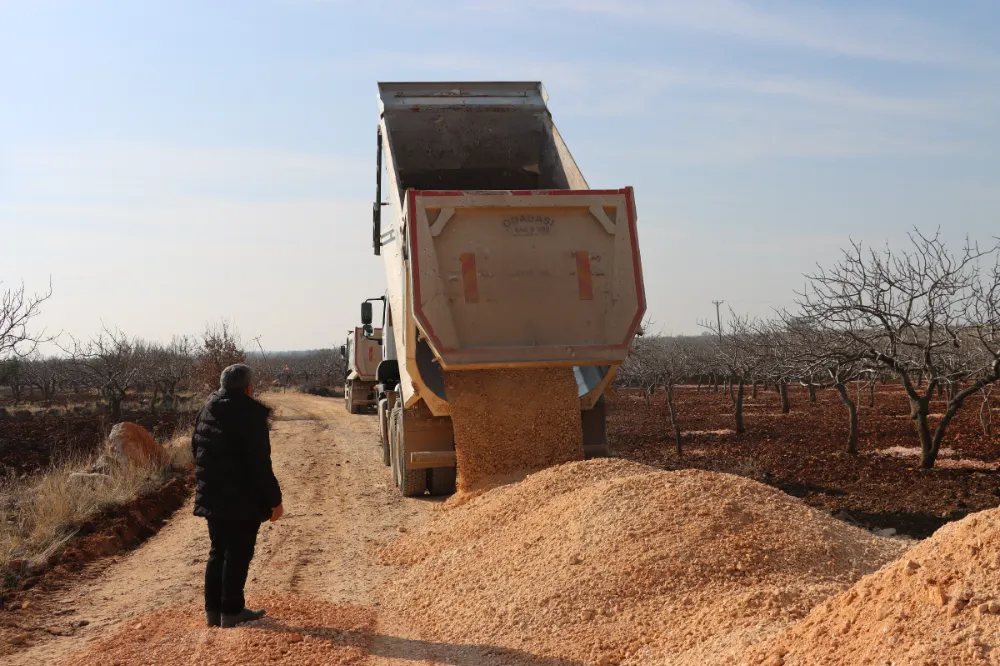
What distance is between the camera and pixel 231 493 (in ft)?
16.7

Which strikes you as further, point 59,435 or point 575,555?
point 59,435

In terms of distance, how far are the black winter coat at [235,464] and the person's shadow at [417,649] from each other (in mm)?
697

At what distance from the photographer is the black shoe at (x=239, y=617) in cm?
505

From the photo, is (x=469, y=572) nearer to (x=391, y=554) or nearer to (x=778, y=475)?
(x=391, y=554)

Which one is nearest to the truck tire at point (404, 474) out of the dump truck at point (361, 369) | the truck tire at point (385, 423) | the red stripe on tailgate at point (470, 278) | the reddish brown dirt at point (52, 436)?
the truck tire at point (385, 423)

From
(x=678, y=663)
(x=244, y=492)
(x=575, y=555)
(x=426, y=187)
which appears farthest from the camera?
(x=426, y=187)

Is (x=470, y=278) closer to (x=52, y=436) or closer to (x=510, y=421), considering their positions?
(x=510, y=421)

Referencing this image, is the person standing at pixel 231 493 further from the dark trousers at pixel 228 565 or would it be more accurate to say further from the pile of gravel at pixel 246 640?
the pile of gravel at pixel 246 640

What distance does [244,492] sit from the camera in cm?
514

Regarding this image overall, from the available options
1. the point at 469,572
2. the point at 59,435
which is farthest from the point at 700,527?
the point at 59,435

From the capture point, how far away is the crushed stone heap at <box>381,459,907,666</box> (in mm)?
4656

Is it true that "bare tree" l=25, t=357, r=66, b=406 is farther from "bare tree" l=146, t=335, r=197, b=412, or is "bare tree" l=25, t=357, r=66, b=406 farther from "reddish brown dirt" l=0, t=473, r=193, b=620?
"reddish brown dirt" l=0, t=473, r=193, b=620

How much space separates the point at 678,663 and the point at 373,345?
791 inches

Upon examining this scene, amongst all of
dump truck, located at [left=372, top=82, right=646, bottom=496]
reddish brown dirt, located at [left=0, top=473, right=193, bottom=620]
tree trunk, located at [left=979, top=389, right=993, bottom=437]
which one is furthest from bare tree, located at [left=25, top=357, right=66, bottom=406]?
tree trunk, located at [left=979, top=389, right=993, bottom=437]
